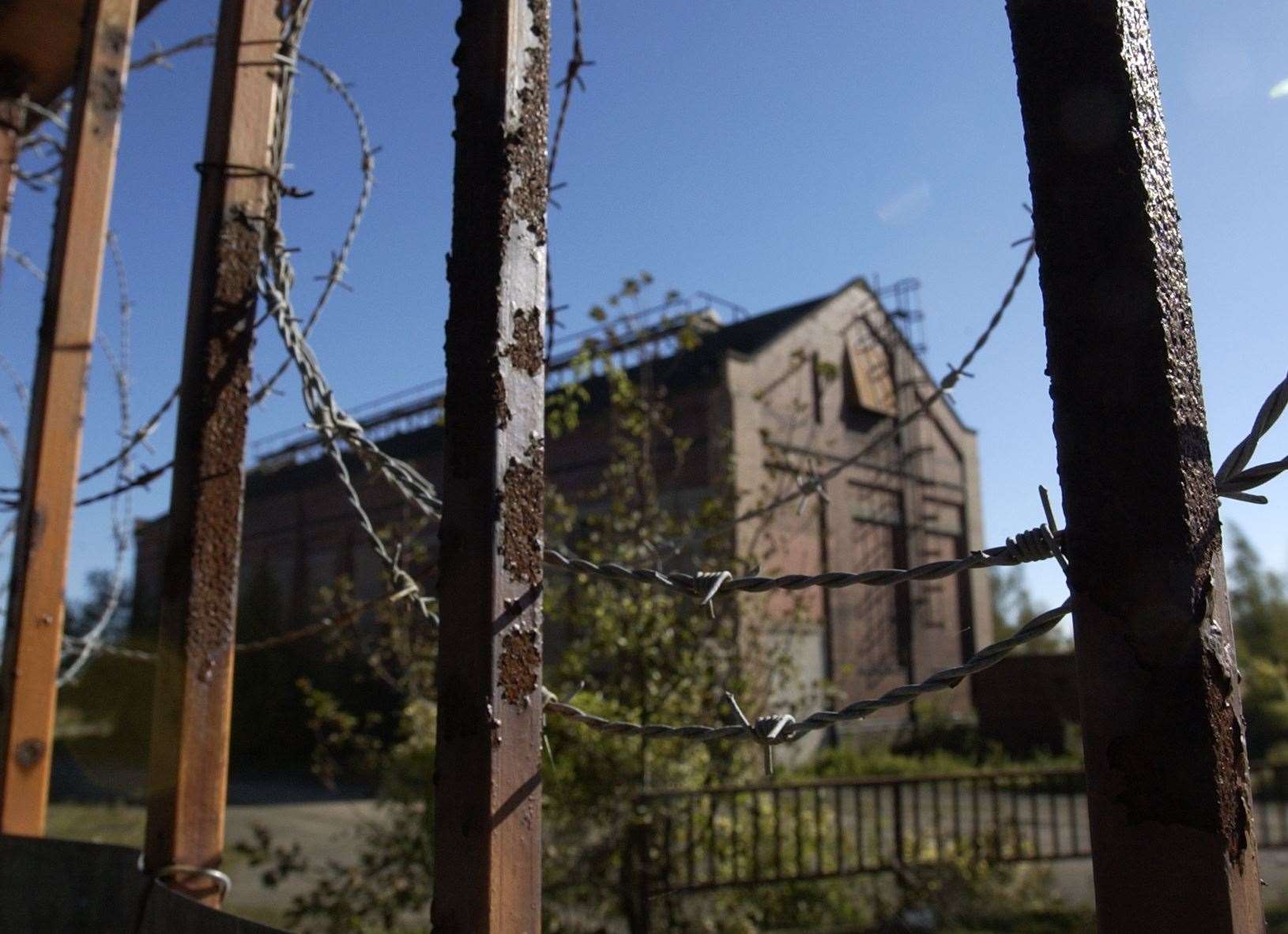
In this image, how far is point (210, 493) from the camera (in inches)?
79.7

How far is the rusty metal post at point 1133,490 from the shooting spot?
83 cm

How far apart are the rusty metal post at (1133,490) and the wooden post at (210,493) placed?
1.52 m

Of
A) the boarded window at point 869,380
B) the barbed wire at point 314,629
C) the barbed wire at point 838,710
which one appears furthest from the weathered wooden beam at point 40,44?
the boarded window at point 869,380

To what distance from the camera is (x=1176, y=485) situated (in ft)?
2.88

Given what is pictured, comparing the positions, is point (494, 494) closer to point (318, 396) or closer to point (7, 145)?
point (318, 396)

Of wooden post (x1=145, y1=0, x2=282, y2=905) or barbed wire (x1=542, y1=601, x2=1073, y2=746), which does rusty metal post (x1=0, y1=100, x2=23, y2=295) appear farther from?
barbed wire (x1=542, y1=601, x2=1073, y2=746)

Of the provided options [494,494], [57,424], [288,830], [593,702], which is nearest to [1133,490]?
[494,494]

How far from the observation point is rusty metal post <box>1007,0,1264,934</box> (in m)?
0.83

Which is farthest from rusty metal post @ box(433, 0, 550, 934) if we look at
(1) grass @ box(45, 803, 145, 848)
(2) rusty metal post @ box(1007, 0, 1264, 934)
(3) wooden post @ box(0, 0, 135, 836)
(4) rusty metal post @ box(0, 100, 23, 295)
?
(1) grass @ box(45, 803, 145, 848)

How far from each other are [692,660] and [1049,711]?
674 inches

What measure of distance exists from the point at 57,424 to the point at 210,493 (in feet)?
5.06

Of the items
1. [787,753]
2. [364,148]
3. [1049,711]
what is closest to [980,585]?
[1049,711]

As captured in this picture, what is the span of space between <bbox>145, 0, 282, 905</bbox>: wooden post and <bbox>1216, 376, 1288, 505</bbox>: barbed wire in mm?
1601

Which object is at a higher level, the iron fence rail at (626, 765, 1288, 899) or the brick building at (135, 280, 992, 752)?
the brick building at (135, 280, 992, 752)
